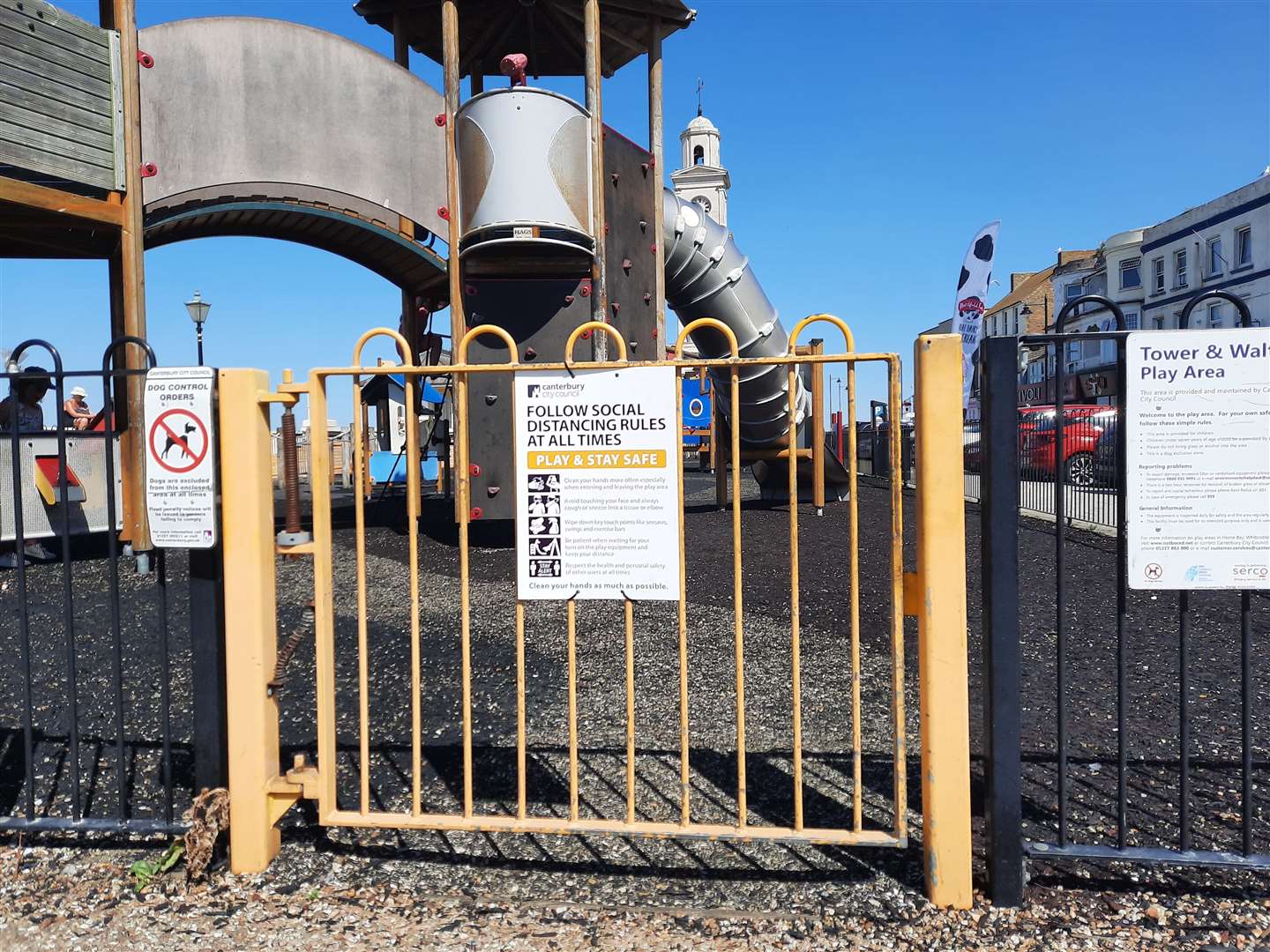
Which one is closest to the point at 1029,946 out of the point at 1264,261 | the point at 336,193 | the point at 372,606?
the point at 372,606

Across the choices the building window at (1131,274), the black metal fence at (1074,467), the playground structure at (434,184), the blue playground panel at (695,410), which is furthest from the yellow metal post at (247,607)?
the building window at (1131,274)

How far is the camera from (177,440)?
11.1 feet

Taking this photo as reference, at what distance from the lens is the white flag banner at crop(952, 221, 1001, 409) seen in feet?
36.6

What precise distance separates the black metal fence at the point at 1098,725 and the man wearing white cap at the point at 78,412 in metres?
11.7

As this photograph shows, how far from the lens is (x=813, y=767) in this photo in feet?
14.0

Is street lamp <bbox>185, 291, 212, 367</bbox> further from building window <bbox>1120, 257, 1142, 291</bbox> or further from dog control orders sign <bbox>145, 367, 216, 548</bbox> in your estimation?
building window <bbox>1120, 257, 1142, 291</bbox>

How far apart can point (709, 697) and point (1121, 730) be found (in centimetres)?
273

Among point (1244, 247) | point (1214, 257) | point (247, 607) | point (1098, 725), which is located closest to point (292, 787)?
point (247, 607)

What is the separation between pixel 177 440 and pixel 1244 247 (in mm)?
48161

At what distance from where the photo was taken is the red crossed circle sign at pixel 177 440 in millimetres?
3361

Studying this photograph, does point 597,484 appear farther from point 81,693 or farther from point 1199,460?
point 81,693

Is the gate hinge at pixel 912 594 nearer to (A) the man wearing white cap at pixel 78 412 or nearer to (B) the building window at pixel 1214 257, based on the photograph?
(A) the man wearing white cap at pixel 78 412

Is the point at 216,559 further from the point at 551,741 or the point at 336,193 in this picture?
the point at 336,193

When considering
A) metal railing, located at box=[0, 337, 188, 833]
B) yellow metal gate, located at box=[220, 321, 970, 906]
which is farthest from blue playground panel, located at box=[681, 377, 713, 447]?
yellow metal gate, located at box=[220, 321, 970, 906]
